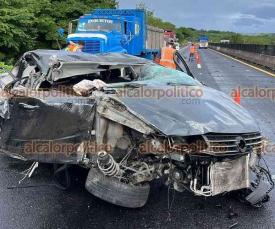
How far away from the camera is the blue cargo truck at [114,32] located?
627 inches

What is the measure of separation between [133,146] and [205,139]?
742mm

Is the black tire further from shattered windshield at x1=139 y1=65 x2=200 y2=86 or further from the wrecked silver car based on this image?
shattered windshield at x1=139 y1=65 x2=200 y2=86

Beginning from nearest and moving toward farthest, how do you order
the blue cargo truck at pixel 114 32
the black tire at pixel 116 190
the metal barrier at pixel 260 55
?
1. the black tire at pixel 116 190
2. the blue cargo truck at pixel 114 32
3. the metal barrier at pixel 260 55

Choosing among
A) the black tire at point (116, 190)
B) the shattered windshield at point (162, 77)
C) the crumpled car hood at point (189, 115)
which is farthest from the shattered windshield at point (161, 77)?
the black tire at point (116, 190)

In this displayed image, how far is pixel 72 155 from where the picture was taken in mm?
4539

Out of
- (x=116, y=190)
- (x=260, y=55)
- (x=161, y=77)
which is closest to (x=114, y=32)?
(x=161, y=77)

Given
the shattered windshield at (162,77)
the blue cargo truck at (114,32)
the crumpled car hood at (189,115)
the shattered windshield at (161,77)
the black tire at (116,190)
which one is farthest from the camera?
the blue cargo truck at (114,32)

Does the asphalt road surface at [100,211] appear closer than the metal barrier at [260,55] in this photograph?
Yes

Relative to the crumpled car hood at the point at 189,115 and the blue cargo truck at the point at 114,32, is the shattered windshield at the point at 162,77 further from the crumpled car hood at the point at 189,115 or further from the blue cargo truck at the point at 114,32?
the blue cargo truck at the point at 114,32

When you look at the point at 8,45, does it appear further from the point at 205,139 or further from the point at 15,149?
the point at 205,139

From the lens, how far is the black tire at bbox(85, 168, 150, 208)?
4.49 meters

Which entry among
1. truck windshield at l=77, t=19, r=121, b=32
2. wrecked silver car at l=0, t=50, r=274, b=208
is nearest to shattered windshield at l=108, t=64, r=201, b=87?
wrecked silver car at l=0, t=50, r=274, b=208

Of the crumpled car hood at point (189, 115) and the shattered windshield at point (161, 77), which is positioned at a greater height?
the shattered windshield at point (161, 77)

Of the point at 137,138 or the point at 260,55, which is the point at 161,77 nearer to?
the point at 137,138
